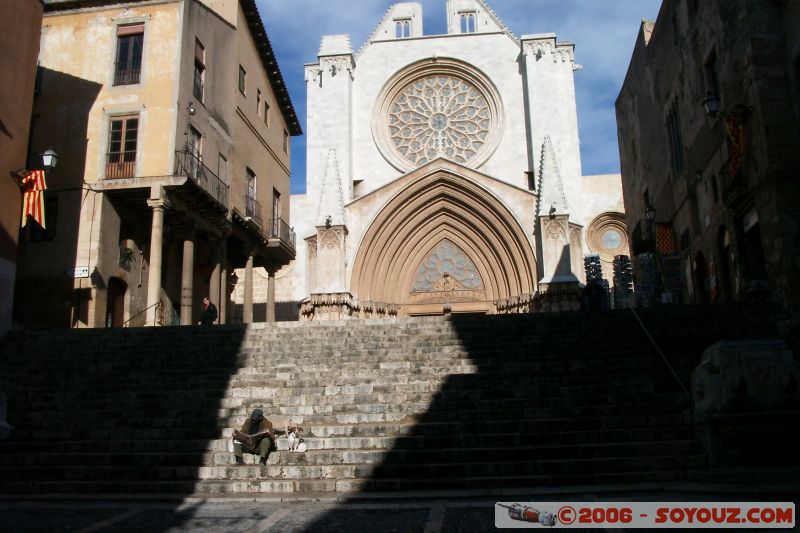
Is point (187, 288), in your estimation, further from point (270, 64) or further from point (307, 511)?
point (307, 511)

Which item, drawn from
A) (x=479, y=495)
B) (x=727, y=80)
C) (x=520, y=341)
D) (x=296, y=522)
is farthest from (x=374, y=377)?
(x=727, y=80)

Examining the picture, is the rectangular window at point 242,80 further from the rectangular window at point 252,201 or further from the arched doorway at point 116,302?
the arched doorway at point 116,302

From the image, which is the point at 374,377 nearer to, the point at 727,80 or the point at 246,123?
the point at 727,80

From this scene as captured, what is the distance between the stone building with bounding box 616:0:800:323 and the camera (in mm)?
13102

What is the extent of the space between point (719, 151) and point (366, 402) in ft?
36.5

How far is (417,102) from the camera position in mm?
27734

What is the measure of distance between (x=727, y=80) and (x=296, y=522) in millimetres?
13781

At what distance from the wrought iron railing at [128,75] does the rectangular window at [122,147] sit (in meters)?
1.16

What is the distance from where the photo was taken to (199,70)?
21141 millimetres

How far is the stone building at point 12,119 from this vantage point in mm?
14781

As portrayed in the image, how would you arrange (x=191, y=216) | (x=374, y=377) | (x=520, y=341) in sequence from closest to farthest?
(x=374, y=377), (x=520, y=341), (x=191, y=216)

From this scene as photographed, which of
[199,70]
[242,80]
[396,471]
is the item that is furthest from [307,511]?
[242,80]

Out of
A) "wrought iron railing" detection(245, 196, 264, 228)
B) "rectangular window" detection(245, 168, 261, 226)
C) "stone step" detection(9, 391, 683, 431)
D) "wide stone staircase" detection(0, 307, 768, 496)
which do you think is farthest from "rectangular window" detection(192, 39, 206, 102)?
"stone step" detection(9, 391, 683, 431)

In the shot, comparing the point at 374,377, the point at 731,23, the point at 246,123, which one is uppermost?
the point at 246,123
